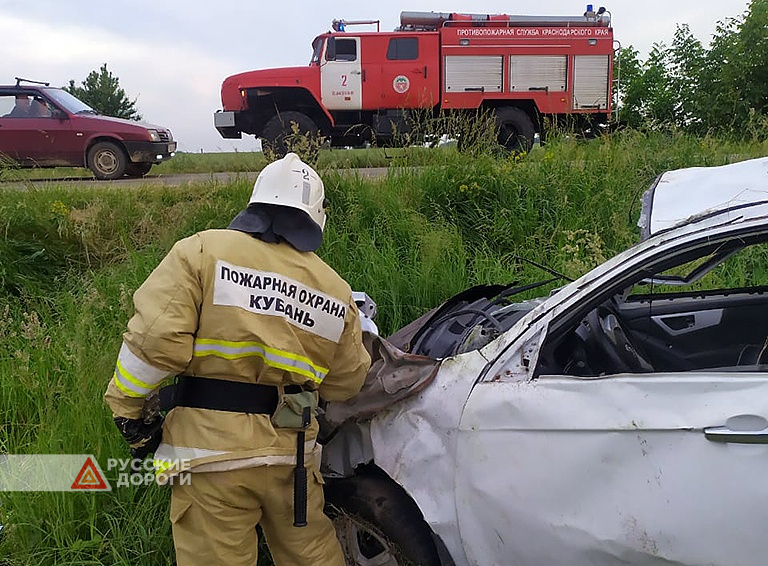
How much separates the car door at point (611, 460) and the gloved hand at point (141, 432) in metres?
1.02

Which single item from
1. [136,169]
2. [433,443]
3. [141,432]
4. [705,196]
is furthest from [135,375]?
[136,169]

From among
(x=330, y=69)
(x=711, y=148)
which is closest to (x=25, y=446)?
(x=711, y=148)

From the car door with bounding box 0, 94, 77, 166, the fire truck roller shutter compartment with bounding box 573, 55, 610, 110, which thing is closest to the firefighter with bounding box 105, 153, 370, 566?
the car door with bounding box 0, 94, 77, 166

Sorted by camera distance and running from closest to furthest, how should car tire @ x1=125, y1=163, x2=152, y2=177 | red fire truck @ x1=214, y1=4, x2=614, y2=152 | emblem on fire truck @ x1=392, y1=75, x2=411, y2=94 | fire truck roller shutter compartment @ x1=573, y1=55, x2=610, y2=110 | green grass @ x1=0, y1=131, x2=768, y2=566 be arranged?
green grass @ x1=0, y1=131, x2=768, y2=566 → car tire @ x1=125, y1=163, x2=152, y2=177 → red fire truck @ x1=214, y1=4, x2=614, y2=152 → emblem on fire truck @ x1=392, y1=75, x2=411, y2=94 → fire truck roller shutter compartment @ x1=573, y1=55, x2=610, y2=110

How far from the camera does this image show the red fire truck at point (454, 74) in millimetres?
11531

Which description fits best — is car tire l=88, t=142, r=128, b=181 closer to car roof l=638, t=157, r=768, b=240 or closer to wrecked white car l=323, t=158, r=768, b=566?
wrecked white car l=323, t=158, r=768, b=566

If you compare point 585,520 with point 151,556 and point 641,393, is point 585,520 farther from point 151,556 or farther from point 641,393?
point 151,556

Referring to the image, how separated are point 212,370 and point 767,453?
5.11ft

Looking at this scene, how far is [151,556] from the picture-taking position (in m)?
2.53

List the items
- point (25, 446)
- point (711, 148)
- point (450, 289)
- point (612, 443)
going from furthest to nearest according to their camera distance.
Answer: point (711, 148), point (450, 289), point (25, 446), point (612, 443)

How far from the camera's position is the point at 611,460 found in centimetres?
172

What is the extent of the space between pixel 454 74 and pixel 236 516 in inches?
433

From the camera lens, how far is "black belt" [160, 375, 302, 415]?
203cm

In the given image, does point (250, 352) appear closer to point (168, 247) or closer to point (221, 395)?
point (221, 395)
